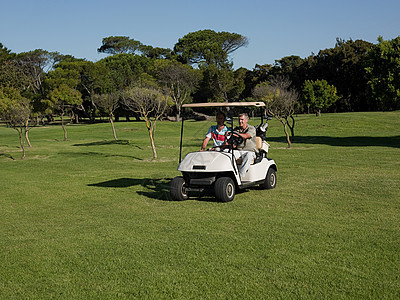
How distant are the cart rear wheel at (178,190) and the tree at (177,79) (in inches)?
2316

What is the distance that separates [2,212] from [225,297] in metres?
6.61

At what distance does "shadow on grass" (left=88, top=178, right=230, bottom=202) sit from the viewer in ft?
34.1

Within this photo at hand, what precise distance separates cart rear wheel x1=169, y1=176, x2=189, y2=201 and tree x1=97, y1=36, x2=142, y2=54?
91.9 meters

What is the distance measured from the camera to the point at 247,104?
10.2 m

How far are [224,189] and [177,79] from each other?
206 feet

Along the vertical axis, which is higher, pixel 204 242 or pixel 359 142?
pixel 204 242

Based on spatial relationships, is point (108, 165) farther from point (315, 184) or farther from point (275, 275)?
point (275, 275)

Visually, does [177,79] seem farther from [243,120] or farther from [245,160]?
[245,160]

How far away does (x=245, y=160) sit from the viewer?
33.5ft

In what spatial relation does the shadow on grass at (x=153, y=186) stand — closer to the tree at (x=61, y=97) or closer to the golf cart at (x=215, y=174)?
the golf cart at (x=215, y=174)

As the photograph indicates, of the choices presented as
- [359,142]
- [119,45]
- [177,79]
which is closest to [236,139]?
[359,142]

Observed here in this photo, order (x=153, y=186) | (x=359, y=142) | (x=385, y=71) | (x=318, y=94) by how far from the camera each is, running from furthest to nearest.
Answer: (x=318, y=94) → (x=359, y=142) → (x=385, y=71) → (x=153, y=186)

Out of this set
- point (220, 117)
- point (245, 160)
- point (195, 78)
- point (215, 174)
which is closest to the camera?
point (215, 174)

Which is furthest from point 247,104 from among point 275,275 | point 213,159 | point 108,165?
point 108,165
